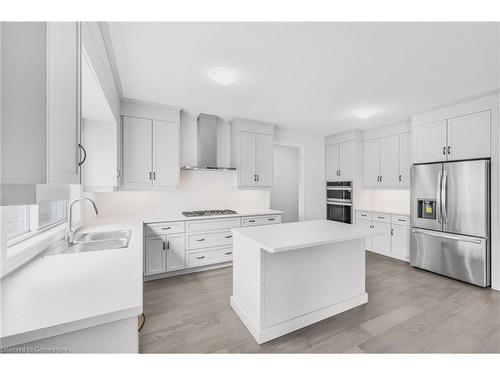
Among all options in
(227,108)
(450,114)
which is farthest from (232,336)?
(450,114)

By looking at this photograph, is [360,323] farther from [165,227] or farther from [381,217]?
[381,217]

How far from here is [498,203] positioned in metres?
2.76

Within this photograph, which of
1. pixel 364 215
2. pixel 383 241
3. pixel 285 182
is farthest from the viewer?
pixel 285 182

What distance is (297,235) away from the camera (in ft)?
6.59

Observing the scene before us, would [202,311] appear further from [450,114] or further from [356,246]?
[450,114]

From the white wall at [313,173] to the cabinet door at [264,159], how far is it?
939 mm

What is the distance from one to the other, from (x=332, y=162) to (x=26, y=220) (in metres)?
5.03

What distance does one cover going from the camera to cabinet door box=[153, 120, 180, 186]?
322 centimetres

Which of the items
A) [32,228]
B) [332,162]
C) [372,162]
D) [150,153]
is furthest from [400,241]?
[32,228]

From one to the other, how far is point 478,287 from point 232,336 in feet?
10.8

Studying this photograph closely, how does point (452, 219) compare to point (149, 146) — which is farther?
point (149, 146)

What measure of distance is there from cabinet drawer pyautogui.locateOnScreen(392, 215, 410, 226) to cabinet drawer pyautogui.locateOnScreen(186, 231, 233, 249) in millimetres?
2996

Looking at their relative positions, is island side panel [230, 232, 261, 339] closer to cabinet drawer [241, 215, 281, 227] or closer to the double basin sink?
the double basin sink

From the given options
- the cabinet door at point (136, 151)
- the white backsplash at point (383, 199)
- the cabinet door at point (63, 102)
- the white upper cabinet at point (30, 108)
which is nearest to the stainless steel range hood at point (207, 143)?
the cabinet door at point (136, 151)
